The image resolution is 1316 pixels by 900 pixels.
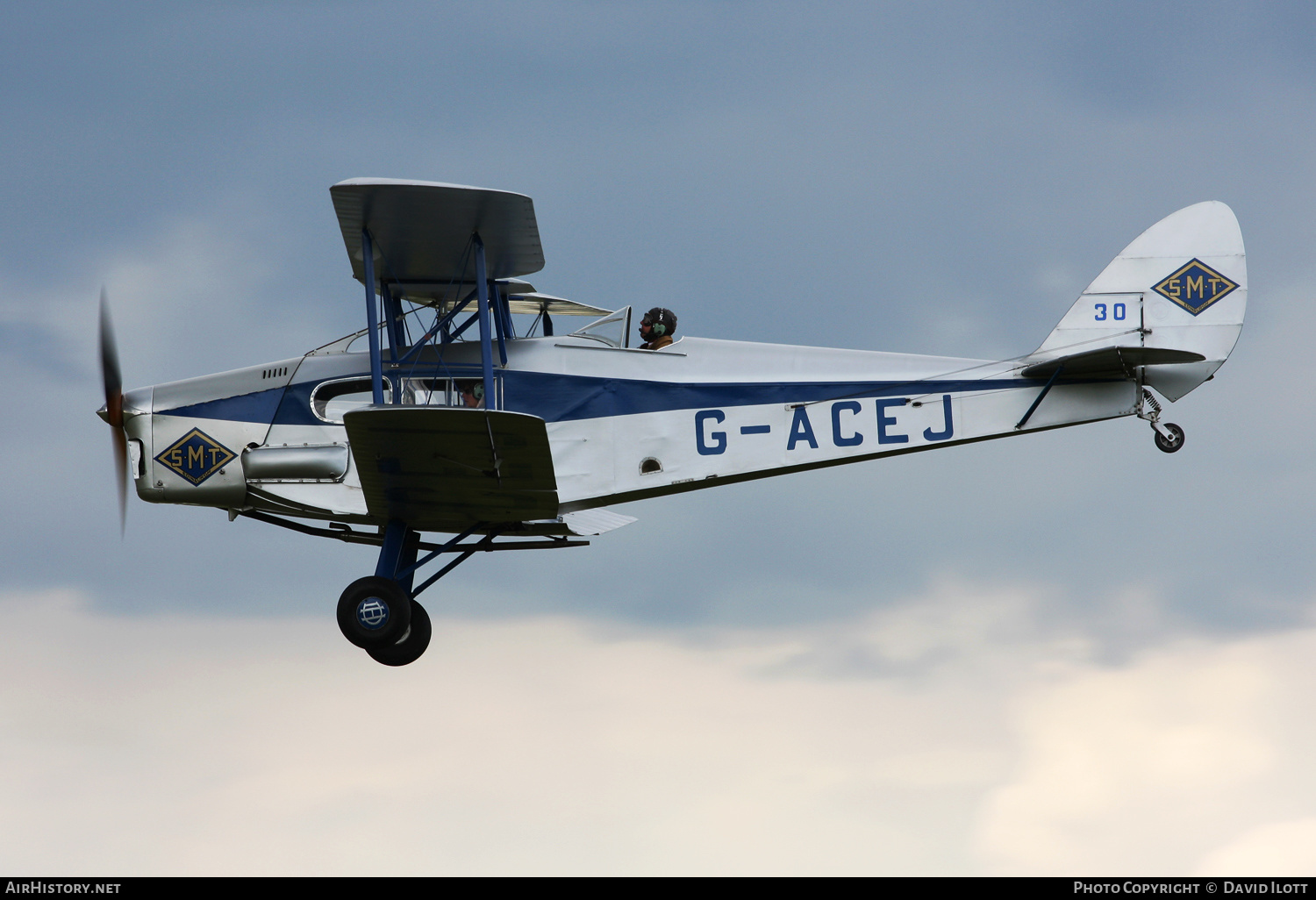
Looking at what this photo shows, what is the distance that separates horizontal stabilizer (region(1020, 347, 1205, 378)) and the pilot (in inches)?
122

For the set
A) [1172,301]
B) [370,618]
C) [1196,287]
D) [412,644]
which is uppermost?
[1196,287]

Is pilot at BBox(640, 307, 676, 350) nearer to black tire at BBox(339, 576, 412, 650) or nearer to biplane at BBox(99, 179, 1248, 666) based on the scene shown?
biplane at BBox(99, 179, 1248, 666)

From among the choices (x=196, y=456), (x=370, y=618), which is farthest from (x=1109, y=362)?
(x=196, y=456)

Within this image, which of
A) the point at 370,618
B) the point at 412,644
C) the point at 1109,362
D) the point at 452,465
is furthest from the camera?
the point at 412,644

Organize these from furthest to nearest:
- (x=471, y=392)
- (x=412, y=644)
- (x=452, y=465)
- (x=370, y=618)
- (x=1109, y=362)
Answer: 1. (x=412, y=644)
2. (x=471, y=392)
3. (x=1109, y=362)
4. (x=370, y=618)
5. (x=452, y=465)

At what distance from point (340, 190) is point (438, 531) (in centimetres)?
316

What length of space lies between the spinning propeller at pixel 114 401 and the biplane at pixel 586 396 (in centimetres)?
2

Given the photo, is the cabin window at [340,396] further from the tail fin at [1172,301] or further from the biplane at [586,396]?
the tail fin at [1172,301]

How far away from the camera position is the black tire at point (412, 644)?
38.2 ft

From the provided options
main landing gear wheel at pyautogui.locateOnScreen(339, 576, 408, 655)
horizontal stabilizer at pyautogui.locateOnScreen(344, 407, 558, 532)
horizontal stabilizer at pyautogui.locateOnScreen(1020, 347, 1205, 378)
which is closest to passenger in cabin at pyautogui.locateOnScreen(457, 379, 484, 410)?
horizontal stabilizer at pyautogui.locateOnScreen(344, 407, 558, 532)

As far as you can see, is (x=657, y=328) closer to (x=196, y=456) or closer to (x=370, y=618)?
(x=370, y=618)

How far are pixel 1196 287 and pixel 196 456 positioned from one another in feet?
29.0

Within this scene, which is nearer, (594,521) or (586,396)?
(586,396)

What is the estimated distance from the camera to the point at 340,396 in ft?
36.8
